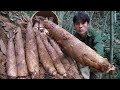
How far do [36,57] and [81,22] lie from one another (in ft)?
2.25

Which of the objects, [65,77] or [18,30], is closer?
[65,77]

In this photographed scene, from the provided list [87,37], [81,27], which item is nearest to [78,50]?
[87,37]

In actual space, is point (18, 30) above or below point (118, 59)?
above

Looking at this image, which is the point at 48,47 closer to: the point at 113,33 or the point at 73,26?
the point at 73,26

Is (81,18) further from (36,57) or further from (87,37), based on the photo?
(36,57)

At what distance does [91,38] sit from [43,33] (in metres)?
0.59

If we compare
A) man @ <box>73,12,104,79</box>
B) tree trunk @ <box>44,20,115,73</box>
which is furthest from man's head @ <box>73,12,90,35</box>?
tree trunk @ <box>44,20,115,73</box>

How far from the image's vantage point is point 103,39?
14.3 ft

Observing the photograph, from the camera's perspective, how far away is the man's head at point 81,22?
4395 mm

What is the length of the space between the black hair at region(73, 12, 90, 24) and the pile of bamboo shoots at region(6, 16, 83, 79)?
1.23ft

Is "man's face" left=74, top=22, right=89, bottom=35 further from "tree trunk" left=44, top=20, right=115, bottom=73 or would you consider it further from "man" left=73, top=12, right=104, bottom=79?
"tree trunk" left=44, top=20, right=115, bottom=73

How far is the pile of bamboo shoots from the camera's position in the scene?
4168mm
